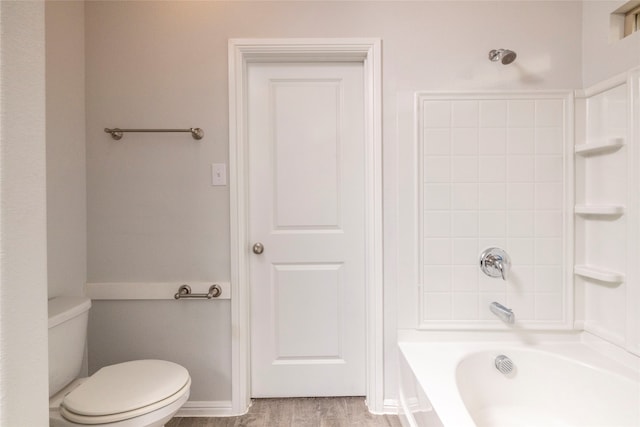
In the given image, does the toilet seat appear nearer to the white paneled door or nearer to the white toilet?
the white toilet

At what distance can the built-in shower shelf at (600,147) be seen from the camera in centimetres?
151

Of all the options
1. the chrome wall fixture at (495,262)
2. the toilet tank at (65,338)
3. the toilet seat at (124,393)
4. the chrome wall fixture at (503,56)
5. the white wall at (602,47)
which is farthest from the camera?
the chrome wall fixture at (495,262)

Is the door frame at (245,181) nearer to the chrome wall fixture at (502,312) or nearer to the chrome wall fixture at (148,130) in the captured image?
the chrome wall fixture at (148,130)

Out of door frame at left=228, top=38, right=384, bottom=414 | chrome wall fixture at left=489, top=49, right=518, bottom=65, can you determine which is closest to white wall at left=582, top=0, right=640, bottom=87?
chrome wall fixture at left=489, top=49, right=518, bottom=65

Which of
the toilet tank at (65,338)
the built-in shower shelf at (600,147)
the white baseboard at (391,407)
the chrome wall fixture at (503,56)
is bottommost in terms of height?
the white baseboard at (391,407)

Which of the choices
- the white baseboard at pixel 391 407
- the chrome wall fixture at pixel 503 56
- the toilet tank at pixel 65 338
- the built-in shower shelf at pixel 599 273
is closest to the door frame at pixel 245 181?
the white baseboard at pixel 391 407

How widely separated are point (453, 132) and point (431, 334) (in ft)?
3.39

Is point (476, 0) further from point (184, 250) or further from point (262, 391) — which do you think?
point (262, 391)

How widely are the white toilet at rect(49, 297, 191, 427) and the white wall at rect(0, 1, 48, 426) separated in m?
0.54

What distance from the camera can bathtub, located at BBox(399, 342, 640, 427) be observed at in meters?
1.39

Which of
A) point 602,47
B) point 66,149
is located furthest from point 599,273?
point 66,149

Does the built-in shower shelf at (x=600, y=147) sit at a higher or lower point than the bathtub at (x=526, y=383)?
higher

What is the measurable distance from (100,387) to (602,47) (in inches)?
103

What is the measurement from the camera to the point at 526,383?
5.23 feet
